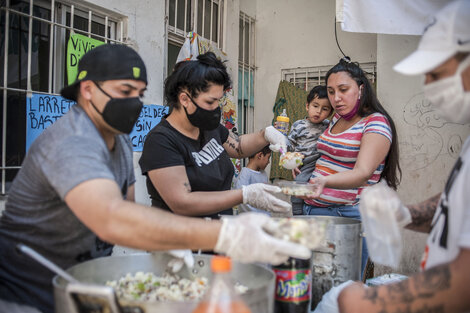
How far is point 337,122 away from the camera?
290 cm

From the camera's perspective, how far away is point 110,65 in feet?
5.26

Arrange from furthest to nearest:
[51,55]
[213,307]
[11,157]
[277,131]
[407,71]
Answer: [51,55], [11,157], [277,131], [407,71], [213,307]

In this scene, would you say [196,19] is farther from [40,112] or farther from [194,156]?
[194,156]

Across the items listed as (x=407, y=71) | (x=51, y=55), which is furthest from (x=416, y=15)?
(x=51, y=55)

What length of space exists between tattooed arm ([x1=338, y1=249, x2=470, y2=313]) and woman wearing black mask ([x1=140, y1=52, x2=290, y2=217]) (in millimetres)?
1070

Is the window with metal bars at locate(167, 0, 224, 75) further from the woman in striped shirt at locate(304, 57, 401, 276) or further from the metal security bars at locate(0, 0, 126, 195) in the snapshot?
the woman in striped shirt at locate(304, 57, 401, 276)

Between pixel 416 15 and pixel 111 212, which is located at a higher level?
pixel 416 15

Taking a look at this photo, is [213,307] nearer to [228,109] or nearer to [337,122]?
[337,122]

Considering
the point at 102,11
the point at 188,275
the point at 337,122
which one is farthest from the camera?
the point at 102,11

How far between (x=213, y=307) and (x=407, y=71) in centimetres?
97

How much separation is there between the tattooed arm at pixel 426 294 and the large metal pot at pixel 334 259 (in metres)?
0.57

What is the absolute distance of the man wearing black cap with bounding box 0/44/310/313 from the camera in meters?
1.27

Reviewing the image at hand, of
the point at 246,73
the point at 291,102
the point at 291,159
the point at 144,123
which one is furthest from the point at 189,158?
the point at 246,73

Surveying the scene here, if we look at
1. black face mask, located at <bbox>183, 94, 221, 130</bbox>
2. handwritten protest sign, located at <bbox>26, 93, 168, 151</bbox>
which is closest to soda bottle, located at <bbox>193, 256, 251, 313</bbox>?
black face mask, located at <bbox>183, 94, 221, 130</bbox>
